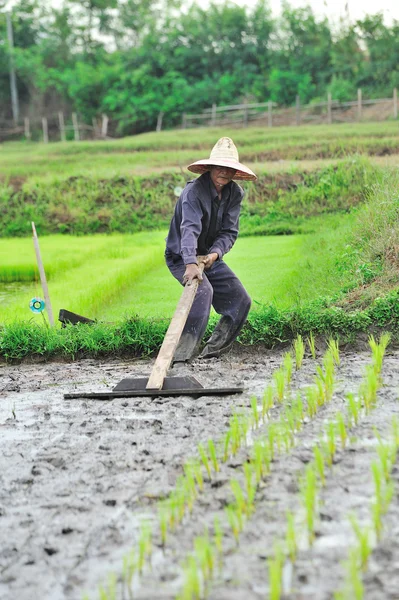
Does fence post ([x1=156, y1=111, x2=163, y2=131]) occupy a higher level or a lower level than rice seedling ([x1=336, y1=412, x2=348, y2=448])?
higher

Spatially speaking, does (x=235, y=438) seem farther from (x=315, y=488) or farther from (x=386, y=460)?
(x=386, y=460)

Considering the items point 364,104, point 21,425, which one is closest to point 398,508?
point 21,425

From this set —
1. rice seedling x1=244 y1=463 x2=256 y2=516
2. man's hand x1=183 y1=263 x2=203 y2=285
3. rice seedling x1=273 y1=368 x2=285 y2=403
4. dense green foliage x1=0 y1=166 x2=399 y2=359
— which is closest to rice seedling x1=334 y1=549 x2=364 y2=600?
rice seedling x1=244 y1=463 x2=256 y2=516

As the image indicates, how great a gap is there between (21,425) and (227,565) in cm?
206

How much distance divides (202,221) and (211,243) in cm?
22

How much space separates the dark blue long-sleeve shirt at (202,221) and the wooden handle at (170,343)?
0.29 metres

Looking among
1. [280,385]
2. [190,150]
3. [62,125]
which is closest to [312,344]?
[280,385]

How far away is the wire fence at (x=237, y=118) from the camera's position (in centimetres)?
2398

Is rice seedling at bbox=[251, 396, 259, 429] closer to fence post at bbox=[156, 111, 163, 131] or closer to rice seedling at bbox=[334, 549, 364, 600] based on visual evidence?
rice seedling at bbox=[334, 549, 364, 600]

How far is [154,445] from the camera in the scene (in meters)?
3.82

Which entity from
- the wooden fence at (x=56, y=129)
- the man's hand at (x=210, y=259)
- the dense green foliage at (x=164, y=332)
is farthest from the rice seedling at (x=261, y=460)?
the wooden fence at (x=56, y=129)

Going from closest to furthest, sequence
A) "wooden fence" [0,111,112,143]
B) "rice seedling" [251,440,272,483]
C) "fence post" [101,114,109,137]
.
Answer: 1. "rice seedling" [251,440,272,483]
2. "fence post" [101,114,109,137]
3. "wooden fence" [0,111,112,143]

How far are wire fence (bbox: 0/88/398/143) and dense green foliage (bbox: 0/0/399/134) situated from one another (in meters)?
0.64

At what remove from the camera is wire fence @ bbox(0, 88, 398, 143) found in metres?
24.0
